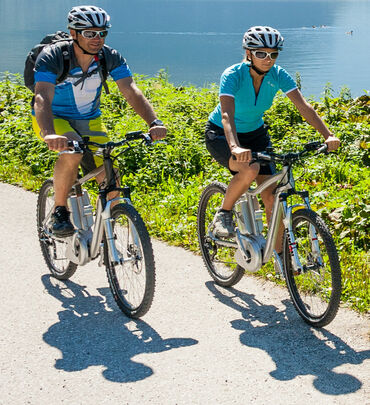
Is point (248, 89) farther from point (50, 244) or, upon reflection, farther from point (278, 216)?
point (50, 244)

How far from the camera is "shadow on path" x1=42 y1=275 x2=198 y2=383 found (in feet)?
15.1

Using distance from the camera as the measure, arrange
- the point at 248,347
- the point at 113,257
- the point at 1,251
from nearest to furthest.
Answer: the point at 248,347, the point at 113,257, the point at 1,251

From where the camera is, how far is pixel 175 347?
15.9 ft

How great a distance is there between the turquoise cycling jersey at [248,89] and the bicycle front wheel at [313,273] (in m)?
0.98

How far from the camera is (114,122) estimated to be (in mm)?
11141

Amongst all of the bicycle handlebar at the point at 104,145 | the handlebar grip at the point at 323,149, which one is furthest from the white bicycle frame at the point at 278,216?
the bicycle handlebar at the point at 104,145

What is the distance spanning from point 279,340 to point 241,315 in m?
0.53

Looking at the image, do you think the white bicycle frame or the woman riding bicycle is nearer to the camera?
the white bicycle frame

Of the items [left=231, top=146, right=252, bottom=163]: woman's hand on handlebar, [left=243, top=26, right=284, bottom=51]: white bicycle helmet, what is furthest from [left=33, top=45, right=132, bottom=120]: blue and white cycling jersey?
[left=231, top=146, right=252, bottom=163]: woman's hand on handlebar

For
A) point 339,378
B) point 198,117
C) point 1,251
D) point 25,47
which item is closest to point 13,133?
point 198,117

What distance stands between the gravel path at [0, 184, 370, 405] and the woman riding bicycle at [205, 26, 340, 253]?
1.95ft

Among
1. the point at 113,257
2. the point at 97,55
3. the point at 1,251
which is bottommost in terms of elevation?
the point at 1,251

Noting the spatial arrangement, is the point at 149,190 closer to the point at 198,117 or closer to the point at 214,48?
the point at 198,117

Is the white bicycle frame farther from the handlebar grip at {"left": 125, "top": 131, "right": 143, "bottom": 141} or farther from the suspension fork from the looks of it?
the handlebar grip at {"left": 125, "top": 131, "right": 143, "bottom": 141}
